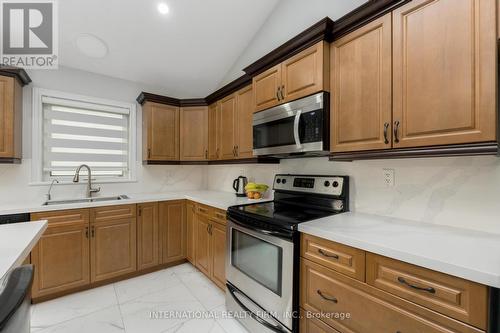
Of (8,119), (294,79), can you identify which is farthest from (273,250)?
(8,119)

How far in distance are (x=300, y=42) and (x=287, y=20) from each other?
0.97m

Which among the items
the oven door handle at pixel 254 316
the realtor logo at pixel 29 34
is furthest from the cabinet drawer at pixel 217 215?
the realtor logo at pixel 29 34

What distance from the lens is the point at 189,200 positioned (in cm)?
282

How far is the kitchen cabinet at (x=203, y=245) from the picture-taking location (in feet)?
7.86

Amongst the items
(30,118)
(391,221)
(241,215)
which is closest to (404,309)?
(391,221)

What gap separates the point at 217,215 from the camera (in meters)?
2.23

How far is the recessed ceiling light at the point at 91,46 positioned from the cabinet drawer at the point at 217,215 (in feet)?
7.30

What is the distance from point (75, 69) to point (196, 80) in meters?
1.46

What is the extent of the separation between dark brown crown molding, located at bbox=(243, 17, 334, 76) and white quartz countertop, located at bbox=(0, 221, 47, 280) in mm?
2009

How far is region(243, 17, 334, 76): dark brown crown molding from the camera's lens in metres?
1.58

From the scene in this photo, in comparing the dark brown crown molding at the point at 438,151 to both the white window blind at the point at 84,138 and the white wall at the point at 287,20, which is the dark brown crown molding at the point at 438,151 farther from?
the white window blind at the point at 84,138

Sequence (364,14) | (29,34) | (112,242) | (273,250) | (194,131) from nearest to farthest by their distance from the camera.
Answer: (364,14) < (273,250) < (29,34) < (112,242) < (194,131)

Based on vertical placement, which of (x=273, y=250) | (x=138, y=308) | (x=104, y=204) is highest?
(x=104, y=204)

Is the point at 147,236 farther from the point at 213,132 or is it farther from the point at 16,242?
the point at 16,242
